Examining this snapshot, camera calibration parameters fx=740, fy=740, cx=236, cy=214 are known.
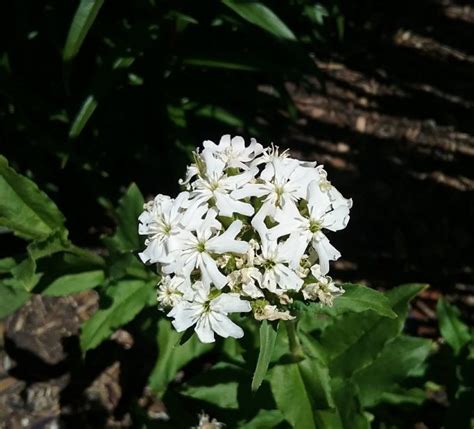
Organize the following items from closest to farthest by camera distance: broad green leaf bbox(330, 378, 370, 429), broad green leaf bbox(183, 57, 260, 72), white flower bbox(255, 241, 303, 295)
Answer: white flower bbox(255, 241, 303, 295) < broad green leaf bbox(330, 378, 370, 429) < broad green leaf bbox(183, 57, 260, 72)

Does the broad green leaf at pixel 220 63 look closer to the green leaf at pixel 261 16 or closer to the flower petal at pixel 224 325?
the green leaf at pixel 261 16

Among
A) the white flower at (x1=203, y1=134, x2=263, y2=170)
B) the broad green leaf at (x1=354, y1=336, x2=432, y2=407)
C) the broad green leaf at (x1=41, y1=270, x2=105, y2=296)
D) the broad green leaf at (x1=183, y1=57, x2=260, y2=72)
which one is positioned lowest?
the broad green leaf at (x1=354, y1=336, x2=432, y2=407)

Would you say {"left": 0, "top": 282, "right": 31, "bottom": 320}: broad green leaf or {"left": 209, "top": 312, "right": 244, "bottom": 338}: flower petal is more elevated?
{"left": 209, "top": 312, "right": 244, "bottom": 338}: flower petal

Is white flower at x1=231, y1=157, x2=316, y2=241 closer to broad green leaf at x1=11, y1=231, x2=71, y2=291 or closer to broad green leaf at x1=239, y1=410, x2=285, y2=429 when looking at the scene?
broad green leaf at x1=11, y1=231, x2=71, y2=291

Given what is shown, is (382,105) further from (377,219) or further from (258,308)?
(258,308)

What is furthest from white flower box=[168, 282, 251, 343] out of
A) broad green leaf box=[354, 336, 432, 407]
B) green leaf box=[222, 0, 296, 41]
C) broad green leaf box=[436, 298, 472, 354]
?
broad green leaf box=[436, 298, 472, 354]

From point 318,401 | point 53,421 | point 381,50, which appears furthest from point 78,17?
point 381,50

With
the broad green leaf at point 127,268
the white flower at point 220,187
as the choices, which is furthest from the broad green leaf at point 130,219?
the white flower at point 220,187
